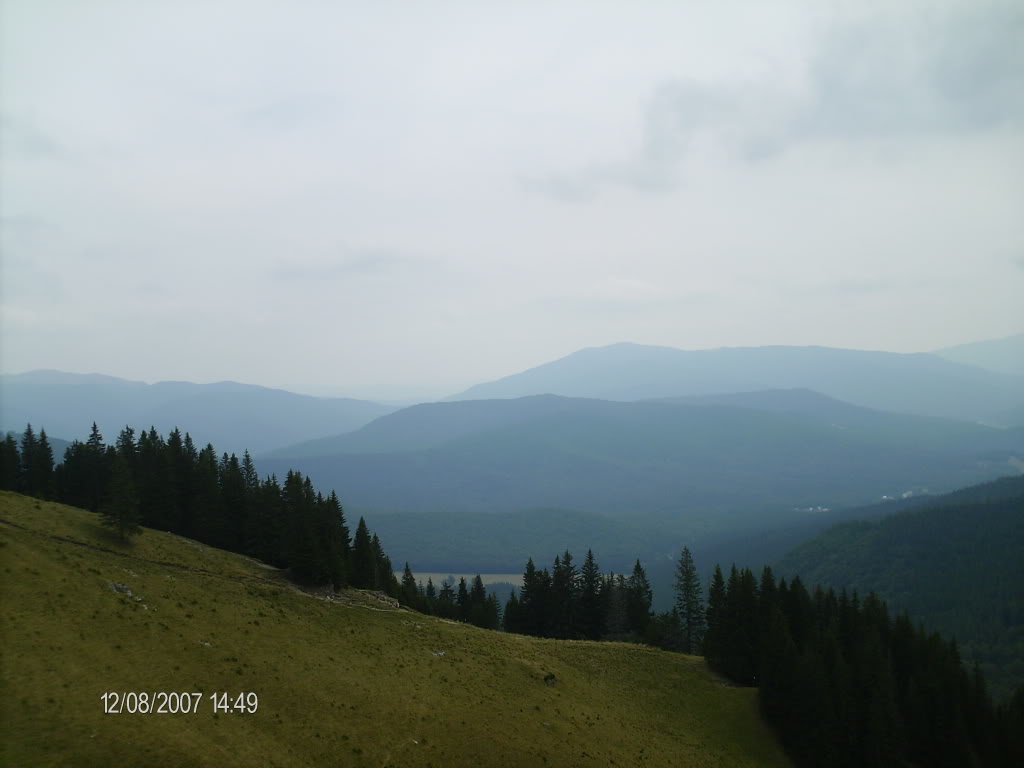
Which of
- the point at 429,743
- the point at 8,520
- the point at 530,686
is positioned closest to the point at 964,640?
the point at 530,686

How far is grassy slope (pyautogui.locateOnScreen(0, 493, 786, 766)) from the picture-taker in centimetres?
3053

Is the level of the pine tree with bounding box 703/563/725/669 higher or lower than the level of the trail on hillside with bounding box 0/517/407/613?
lower

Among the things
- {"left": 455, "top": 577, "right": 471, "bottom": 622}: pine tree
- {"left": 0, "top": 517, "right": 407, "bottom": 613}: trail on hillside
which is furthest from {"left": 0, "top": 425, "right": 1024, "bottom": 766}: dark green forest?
{"left": 0, "top": 517, "right": 407, "bottom": 613}: trail on hillside

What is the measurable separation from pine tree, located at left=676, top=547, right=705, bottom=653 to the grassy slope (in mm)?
21294

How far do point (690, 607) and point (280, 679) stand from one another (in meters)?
69.4

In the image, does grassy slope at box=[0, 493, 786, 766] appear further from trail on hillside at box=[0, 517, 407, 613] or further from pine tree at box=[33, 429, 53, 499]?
pine tree at box=[33, 429, 53, 499]

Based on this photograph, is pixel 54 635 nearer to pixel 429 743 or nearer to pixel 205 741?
pixel 205 741

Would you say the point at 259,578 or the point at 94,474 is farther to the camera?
the point at 94,474

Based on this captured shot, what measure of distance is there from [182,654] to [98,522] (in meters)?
28.8

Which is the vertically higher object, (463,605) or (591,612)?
(591,612)

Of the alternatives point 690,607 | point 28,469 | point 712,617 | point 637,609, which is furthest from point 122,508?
point 690,607

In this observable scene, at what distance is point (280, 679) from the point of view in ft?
131

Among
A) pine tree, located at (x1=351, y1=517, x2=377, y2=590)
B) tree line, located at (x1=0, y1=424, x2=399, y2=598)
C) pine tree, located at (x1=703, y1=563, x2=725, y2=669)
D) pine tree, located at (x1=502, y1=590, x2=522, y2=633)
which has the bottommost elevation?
pine tree, located at (x1=502, y1=590, x2=522, y2=633)

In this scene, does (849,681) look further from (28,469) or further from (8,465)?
(28,469)
